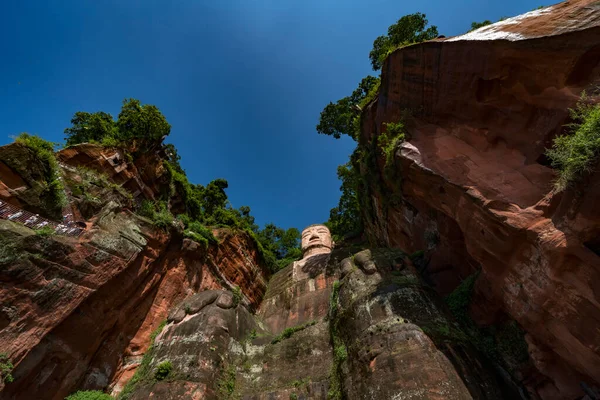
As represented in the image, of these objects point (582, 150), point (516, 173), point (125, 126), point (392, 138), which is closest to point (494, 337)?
point (516, 173)

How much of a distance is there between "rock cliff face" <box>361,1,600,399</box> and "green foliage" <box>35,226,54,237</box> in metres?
12.3

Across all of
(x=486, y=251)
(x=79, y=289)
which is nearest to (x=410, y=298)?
(x=486, y=251)

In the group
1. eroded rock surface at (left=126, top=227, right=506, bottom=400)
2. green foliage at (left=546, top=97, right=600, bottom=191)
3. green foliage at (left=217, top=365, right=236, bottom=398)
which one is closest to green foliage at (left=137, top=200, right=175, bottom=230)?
eroded rock surface at (left=126, top=227, right=506, bottom=400)

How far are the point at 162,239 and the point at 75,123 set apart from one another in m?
11.2

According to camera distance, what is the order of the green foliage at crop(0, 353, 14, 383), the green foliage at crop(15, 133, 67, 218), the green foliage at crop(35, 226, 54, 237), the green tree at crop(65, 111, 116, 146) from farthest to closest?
the green tree at crop(65, 111, 116, 146) → the green foliage at crop(15, 133, 67, 218) → the green foliage at crop(35, 226, 54, 237) → the green foliage at crop(0, 353, 14, 383)

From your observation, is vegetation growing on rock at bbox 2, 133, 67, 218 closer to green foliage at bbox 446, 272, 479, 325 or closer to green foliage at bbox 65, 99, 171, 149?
green foliage at bbox 65, 99, 171, 149

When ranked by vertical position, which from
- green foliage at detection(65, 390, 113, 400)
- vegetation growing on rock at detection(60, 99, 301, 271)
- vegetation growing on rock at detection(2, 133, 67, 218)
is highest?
vegetation growing on rock at detection(60, 99, 301, 271)

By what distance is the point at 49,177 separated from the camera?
33.4ft

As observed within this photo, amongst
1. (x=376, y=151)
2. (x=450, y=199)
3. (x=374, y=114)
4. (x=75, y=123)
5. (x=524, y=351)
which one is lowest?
(x=524, y=351)

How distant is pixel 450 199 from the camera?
9289mm

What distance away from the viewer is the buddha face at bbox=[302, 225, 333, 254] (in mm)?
24969

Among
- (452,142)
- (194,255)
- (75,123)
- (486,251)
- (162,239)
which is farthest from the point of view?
(75,123)

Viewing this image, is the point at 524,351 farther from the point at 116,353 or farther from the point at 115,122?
the point at 115,122

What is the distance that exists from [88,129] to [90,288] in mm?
12587
